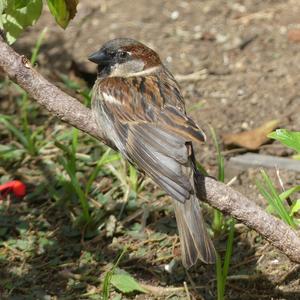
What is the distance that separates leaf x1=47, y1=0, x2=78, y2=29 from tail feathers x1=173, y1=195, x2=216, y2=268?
0.88 m

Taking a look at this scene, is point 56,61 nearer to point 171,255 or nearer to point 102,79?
point 102,79

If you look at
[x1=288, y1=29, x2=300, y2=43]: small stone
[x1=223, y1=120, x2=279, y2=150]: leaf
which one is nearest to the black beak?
[x1=223, y1=120, x2=279, y2=150]: leaf

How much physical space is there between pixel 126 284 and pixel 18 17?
4.44 feet

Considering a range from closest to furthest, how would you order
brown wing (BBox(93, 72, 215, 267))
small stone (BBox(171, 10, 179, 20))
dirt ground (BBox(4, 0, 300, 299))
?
brown wing (BBox(93, 72, 215, 267)) → dirt ground (BBox(4, 0, 300, 299)) → small stone (BBox(171, 10, 179, 20))

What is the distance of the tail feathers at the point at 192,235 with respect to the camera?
Result: 306 centimetres

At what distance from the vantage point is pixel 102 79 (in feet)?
13.0

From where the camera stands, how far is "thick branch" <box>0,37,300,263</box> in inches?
116

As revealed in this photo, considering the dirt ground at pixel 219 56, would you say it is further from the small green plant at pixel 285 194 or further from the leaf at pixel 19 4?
the leaf at pixel 19 4

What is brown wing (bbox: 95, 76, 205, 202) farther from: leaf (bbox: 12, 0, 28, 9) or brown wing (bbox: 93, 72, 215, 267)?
leaf (bbox: 12, 0, 28, 9)

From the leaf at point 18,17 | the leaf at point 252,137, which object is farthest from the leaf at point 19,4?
the leaf at point 252,137

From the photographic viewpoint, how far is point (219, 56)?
226 inches

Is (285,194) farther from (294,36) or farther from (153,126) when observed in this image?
(294,36)

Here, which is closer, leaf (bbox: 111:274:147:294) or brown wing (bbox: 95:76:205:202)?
brown wing (bbox: 95:76:205:202)

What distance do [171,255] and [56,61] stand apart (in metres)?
2.28
